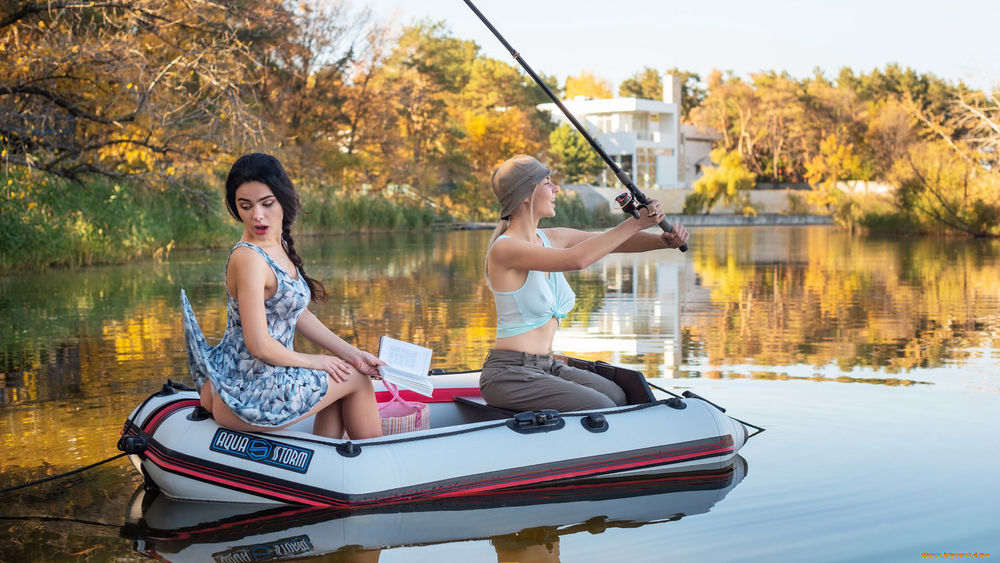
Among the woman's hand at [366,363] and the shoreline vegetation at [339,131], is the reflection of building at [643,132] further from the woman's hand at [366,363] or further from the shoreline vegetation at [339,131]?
the woman's hand at [366,363]

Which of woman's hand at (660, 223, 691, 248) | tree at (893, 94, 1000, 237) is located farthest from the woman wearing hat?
tree at (893, 94, 1000, 237)

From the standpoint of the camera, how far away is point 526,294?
207 inches

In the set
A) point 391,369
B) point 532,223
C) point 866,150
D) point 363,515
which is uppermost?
point 866,150

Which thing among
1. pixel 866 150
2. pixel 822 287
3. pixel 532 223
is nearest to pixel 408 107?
pixel 866 150

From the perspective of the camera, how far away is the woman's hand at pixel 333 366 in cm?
460

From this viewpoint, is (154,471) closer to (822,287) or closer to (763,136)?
(822,287)

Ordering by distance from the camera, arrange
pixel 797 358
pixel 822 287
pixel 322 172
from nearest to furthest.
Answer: pixel 797 358
pixel 822 287
pixel 322 172

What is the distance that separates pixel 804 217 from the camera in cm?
5334

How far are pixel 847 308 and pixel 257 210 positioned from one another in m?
9.15

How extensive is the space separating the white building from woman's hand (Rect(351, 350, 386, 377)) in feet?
199

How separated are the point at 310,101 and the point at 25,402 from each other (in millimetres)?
32764

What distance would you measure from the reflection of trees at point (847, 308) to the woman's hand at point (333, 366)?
4.56m

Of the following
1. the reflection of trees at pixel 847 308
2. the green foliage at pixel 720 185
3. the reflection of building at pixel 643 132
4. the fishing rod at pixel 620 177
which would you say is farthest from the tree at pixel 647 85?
the fishing rod at pixel 620 177

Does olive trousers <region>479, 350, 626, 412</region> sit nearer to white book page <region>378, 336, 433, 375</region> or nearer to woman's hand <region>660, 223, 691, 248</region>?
white book page <region>378, 336, 433, 375</region>
